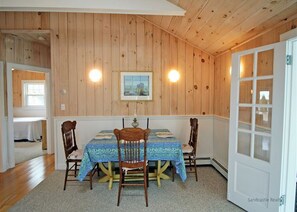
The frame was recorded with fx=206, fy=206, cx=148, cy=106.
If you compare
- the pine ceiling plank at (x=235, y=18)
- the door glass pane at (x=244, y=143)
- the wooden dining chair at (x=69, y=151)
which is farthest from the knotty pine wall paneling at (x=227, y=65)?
the wooden dining chair at (x=69, y=151)

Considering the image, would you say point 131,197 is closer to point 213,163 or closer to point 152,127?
point 152,127

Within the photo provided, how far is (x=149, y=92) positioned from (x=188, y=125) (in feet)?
3.51

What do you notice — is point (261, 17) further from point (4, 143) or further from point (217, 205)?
point (4, 143)

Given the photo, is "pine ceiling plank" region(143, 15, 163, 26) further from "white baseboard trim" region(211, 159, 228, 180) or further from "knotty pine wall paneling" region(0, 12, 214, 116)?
"white baseboard trim" region(211, 159, 228, 180)

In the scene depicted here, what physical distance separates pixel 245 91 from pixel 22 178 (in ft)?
12.9

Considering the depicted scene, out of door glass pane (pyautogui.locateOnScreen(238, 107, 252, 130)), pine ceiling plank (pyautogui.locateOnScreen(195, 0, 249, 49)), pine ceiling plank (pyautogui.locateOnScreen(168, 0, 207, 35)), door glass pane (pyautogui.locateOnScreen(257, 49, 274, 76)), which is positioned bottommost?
door glass pane (pyautogui.locateOnScreen(238, 107, 252, 130))

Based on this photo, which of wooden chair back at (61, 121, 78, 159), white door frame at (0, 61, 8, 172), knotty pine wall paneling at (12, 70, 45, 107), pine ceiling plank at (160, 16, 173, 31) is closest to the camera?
wooden chair back at (61, 121, 78, 159)

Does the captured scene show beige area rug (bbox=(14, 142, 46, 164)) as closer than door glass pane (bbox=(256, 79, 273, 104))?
No

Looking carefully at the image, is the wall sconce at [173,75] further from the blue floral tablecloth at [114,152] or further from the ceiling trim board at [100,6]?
the blue floral tablecloth at [114,152]

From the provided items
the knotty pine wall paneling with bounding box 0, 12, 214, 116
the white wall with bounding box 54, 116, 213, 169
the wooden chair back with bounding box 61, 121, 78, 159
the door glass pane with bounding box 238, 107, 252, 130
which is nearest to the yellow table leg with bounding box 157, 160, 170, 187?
the white wall with bounding box 54, 116, 213, 169

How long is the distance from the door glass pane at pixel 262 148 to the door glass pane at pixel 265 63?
750 millimetres

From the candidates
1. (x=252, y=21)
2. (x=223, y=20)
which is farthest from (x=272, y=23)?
(x=223, y=20)

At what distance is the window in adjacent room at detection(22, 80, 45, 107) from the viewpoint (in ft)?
25.6

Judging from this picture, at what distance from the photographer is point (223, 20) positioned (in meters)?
2.85
